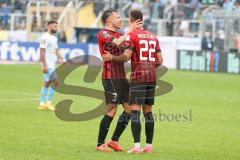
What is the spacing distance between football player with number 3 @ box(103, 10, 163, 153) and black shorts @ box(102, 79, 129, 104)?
22cm

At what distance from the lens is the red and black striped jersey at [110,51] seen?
12227 millimetres

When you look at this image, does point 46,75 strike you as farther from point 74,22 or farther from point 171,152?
point 74,22

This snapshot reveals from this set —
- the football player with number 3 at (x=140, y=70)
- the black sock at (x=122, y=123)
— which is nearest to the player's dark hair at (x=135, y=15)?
the football player with number 3 at (x=140, y=70)

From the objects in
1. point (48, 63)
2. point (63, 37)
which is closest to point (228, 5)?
point (63, 37)

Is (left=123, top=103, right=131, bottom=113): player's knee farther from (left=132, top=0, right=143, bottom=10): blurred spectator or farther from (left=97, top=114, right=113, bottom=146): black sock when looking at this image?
(left=132, top=0, right=143, bottom=10): blurred spectator

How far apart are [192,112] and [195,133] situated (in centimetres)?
430

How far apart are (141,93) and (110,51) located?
92 cm

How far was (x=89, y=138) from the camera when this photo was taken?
45.6 feet

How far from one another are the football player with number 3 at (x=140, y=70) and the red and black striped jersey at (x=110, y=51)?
6.1 inches

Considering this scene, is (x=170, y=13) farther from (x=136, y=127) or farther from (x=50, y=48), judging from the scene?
(x=136, y=127)

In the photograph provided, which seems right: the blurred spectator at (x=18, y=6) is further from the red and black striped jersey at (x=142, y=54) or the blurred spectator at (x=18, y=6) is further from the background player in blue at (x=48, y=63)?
the red and black striped jersey at (x=142, y=54)

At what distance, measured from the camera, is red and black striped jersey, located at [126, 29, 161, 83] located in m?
11.9

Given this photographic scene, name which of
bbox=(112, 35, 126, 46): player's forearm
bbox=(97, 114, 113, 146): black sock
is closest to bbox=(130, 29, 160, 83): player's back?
bbox=(112, 35, 126, 46): player's forearm

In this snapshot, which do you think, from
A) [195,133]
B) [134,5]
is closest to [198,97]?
[195,133]
